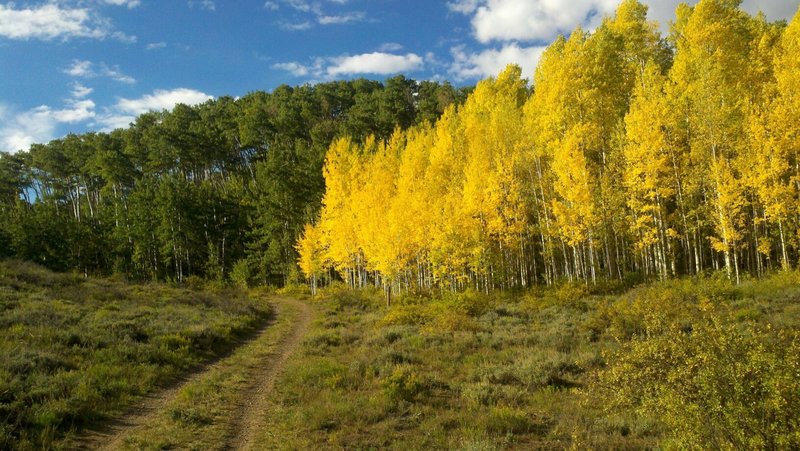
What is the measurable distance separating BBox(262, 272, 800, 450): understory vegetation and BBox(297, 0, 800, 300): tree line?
4142 millimetres

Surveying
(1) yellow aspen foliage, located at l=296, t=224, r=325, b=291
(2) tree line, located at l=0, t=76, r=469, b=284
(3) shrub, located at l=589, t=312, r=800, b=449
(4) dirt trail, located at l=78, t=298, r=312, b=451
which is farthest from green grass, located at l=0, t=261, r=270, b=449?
(2) tree line, located at l=0, t=76, r=469, b=284

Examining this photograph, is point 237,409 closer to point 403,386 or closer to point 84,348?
point 403,386

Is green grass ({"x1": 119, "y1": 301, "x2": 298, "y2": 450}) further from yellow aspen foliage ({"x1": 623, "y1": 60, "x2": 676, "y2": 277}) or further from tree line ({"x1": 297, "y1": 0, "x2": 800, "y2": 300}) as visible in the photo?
yellow aspen foliage ({"x1": 623, "y1": 60, "x2": 676, "y2": 277})

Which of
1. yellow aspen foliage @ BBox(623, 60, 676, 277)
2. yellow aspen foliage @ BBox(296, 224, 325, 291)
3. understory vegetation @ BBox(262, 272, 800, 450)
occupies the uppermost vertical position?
yellow aspen foliage @ BBox(623, 60, 676, 277)

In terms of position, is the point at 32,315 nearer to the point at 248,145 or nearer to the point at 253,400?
the point at 253,400

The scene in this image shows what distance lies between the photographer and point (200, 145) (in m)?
64.8

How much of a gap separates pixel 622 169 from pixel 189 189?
5082cm

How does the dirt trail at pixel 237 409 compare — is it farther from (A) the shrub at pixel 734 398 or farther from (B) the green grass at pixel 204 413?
(A) the shrub at pixel 734 398

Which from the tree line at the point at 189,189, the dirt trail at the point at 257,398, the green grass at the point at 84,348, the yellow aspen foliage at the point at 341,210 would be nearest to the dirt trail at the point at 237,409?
the dirt trail at the point at 257,398

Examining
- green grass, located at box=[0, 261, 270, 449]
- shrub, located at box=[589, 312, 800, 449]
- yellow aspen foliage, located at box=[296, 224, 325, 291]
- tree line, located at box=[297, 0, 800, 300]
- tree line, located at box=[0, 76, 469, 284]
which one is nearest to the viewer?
shrub, located at box=[589, 312, 800, 449]

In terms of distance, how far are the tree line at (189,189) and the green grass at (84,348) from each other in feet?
81.5

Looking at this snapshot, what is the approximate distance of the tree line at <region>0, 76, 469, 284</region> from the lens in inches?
2044

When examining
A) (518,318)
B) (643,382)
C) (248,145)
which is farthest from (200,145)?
(643,382)

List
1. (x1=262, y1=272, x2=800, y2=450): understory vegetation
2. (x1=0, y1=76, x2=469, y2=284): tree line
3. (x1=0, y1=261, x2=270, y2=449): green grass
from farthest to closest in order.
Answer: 1. (x1=0, y1=76, x2=469, y2=284): tree line
2. (x1=0, y1=261, x2=270, y2=449): green grass
3. (x1=262, y1=272, x2=800, y2=450): understory vegetation
